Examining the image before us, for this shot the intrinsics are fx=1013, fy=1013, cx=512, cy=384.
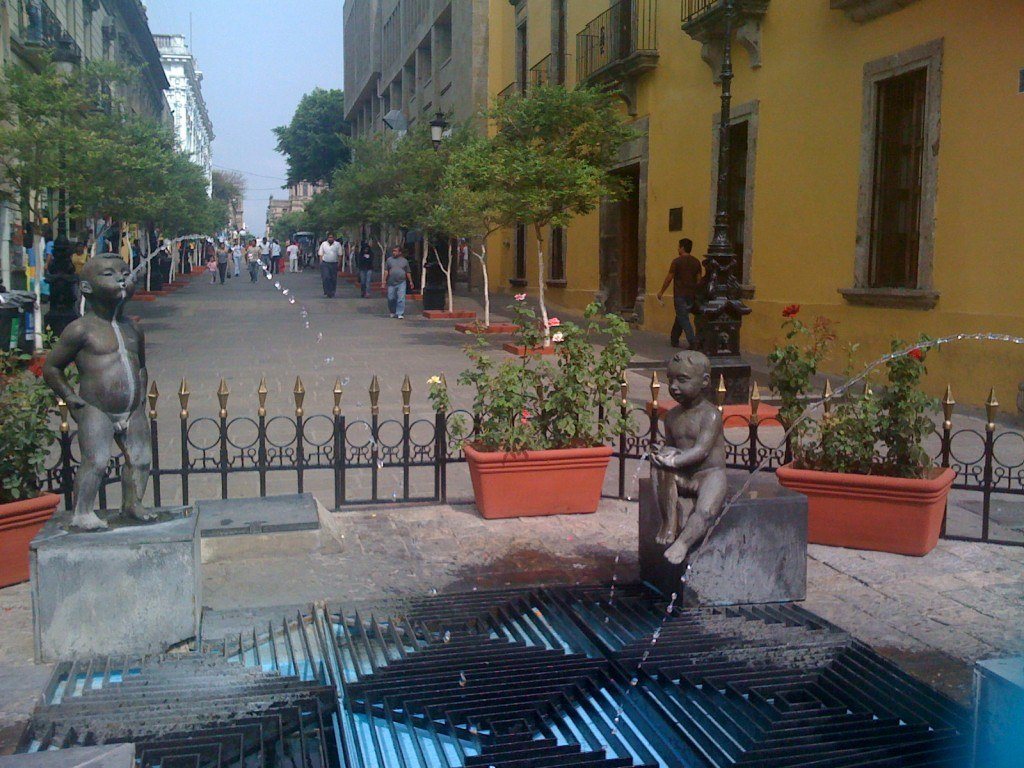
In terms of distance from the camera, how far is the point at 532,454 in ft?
20.7

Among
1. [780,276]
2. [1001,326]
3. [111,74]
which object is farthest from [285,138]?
[1001,326]

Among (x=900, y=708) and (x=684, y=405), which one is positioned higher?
(x=684, y=405)

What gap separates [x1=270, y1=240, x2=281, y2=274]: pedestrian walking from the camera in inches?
1934

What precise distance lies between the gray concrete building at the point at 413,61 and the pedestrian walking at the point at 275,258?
7.46 m

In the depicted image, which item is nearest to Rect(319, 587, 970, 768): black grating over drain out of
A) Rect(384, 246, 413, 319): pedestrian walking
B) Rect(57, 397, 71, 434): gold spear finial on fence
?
Rect(57, 397, 71, 434): gold spear finial on fence

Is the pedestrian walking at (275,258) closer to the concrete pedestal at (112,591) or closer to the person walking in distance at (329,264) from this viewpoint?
the person walking in distance at (329,264)

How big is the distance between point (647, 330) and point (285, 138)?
61.6 metres

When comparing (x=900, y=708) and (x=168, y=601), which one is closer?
(x=900, y=708)

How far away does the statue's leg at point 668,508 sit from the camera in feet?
15.7

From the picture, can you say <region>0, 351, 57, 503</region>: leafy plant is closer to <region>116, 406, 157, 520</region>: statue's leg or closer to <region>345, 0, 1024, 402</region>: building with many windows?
<region>116, 406, 157, 520</region>: statue's leg

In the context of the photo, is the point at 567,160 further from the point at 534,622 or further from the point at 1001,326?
the point at 534,622

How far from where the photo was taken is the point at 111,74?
17.0 metres

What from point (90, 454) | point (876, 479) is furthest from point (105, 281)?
point (876, 479)

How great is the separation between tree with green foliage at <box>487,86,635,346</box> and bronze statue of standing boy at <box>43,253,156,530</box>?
11066 millimetres
